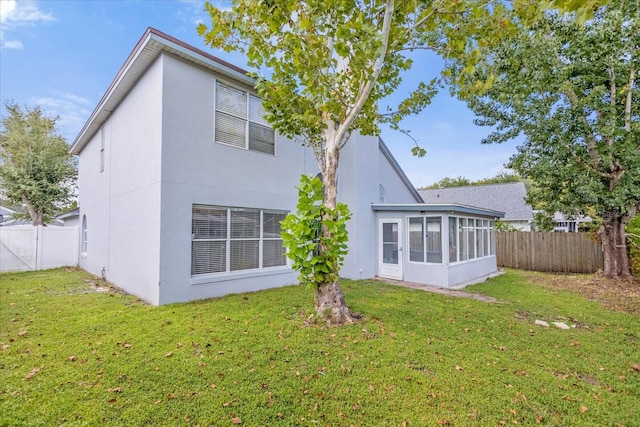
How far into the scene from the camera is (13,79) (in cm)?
1692

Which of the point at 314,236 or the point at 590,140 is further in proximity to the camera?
the point at 590,140

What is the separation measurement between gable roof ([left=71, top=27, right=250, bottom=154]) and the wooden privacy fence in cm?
1393

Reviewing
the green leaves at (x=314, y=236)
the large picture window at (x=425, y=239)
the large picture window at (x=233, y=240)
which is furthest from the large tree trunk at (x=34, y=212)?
the large picture window at (x=425, y=239)

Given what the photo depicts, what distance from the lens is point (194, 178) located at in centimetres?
709

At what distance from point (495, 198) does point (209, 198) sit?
24.0 m

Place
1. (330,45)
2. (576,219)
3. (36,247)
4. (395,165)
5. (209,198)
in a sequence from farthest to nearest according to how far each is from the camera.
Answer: (576,219)
(395,165)
(36,247)
(209,198)
(330,45)

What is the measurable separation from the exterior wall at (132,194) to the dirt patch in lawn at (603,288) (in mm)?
11129

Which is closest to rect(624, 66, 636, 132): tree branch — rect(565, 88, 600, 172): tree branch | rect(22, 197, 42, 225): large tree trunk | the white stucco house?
rect(565, 88, 600, 172): tree branch

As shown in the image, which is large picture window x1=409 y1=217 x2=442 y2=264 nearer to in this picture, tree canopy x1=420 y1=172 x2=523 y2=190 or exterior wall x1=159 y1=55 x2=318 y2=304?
exterior wall x1=159 y1=55 x2=318 y2=304

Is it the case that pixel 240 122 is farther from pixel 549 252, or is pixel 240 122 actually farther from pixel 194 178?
pixel 549 252

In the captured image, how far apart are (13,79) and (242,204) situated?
63.8 ft

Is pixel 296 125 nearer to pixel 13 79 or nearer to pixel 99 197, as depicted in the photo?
pixel 99 197

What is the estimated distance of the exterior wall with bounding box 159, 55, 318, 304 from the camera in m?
6.63

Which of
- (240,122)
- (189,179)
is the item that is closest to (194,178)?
(189,179)
